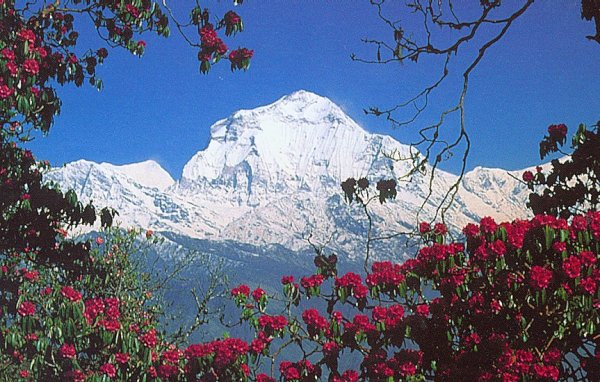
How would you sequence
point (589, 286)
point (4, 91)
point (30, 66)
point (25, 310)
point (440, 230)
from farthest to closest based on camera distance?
point (25, 310) → point (440, 230) → point (30, 66) → point (4, 91) → point (589, 286)

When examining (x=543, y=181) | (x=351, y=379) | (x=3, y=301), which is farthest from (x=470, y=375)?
(x=3, y=301)

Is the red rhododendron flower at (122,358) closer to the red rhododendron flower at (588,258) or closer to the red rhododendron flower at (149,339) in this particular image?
the red rhododendron flower at (149,339)

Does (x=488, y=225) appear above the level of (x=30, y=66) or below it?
below

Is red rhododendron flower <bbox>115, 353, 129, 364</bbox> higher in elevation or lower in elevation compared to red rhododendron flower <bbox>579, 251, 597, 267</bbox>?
lower

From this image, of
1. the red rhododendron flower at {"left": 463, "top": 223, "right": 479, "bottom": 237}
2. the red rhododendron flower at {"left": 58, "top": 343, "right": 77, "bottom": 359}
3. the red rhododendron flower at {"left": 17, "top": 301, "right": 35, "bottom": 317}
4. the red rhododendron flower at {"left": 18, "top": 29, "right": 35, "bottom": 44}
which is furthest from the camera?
the red rhododendron flower at {"left": 58, "top": 343, "right": 77, "bottom": 359}

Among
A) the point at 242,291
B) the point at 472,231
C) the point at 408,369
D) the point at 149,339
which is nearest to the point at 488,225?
the point at 472,231

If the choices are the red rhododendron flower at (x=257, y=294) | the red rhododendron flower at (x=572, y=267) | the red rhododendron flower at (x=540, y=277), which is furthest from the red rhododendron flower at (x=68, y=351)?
the red rhododendron flower at (x=572, y=267)

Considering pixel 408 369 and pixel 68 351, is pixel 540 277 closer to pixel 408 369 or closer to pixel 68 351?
pixel 408 369

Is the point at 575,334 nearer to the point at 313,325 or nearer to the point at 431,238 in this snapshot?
the point at 431,238

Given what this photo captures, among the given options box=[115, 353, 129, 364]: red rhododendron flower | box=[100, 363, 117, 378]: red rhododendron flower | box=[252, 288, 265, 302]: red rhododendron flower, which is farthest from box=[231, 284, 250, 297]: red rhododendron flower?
box=[100, 363, 117, 378]: red rhododendron flower

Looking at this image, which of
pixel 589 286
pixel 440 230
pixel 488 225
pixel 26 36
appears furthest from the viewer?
pixel 440 230

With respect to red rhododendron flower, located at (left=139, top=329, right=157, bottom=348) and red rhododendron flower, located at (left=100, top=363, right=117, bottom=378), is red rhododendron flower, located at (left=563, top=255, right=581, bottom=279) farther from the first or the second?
red rhododendron flower, located at (left=100, top=363, right=117, bottom=378)

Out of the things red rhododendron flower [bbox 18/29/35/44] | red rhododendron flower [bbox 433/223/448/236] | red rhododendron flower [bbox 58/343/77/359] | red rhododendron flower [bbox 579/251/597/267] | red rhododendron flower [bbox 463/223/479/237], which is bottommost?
red rhododendron flower [bbox 58/343/77/359]

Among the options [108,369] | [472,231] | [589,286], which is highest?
[472,231]
